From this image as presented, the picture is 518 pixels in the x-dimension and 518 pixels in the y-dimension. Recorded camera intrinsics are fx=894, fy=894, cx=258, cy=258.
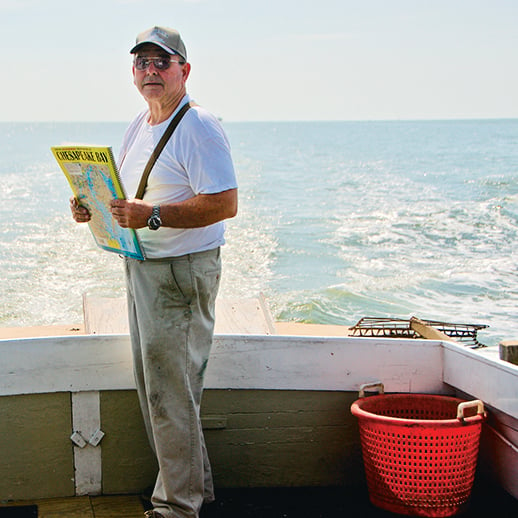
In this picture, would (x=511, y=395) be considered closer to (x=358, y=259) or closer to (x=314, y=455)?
(x=314, y=455)

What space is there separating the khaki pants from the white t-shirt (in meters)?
0.06

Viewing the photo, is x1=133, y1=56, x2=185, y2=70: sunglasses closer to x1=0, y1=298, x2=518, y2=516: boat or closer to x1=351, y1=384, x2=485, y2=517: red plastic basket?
x1=0, y1=298, x2=518, y2=516: boat

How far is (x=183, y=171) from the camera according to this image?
116 inches

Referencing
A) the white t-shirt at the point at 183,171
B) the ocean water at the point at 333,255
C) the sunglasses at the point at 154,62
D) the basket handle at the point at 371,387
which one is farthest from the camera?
the ocean water at the point at 333,255

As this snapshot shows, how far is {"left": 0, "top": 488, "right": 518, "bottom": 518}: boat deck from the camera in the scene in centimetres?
337

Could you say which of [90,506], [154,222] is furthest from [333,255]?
[154,222]

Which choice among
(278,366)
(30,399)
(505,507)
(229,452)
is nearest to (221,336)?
(278,366)

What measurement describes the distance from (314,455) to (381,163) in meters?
48.6

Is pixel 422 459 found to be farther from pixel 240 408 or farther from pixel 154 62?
pixel 154 62

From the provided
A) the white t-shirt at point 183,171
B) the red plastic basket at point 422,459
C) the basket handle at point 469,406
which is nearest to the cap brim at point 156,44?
the white t-shirt at point 183,171

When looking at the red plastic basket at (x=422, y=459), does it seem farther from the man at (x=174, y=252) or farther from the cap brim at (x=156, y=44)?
the cap brim at (x=156, y=44)

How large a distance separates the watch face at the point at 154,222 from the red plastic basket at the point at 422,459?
1.07 metres

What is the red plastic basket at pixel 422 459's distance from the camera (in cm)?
323

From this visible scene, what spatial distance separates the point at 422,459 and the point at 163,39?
1.75m
